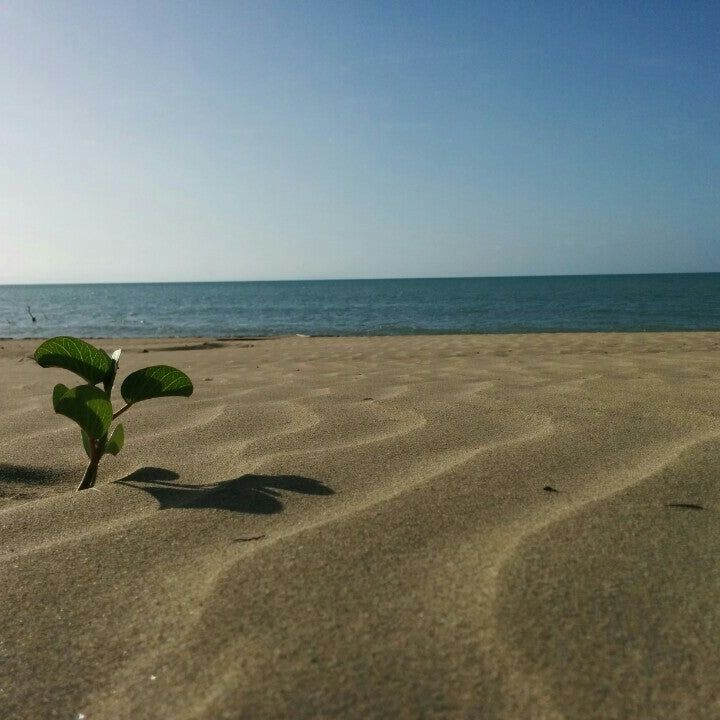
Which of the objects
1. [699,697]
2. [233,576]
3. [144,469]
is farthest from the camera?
[144,469]

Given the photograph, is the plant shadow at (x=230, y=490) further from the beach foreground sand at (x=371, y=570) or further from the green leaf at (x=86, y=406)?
the green leaf at (x=86, y=406)

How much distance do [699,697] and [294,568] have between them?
0.55 metres

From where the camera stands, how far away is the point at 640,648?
2.52 feet

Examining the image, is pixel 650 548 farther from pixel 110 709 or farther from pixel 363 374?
pixel 363 374

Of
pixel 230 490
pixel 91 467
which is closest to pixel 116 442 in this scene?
pixel 91 467

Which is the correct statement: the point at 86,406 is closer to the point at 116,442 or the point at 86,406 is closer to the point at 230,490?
the point at 116,442

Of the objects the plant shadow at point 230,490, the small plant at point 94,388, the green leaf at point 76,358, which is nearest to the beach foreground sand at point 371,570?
the plant shadow at point 230,490

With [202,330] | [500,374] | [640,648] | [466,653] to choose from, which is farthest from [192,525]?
[202,330]

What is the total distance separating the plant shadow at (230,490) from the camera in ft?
4.17

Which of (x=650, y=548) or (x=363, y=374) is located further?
(x=363, y=374)

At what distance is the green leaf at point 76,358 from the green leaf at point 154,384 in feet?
0.20

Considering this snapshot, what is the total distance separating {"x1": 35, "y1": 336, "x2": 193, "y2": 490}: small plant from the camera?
1.32m

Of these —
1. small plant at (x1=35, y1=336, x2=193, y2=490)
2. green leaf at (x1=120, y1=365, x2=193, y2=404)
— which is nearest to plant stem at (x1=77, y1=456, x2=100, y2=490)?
small plant at (x1=35, y1=336, x2=193, y2=490)

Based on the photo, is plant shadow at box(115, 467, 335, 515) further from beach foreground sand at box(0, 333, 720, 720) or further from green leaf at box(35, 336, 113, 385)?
green leaf at box(35, 336, 113, 385)
